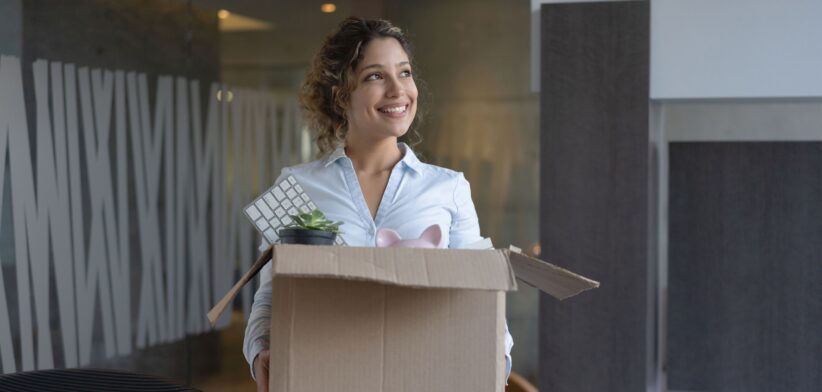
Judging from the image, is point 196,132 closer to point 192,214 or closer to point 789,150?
point 192,214

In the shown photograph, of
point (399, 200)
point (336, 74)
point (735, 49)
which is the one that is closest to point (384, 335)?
point (399, 200)

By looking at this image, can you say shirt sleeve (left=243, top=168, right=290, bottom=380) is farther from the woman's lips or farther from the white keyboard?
the woman's lips

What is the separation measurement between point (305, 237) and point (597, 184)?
2464 millimetres

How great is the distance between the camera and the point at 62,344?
14.6 ft

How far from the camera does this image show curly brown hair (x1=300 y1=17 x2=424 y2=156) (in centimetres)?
203

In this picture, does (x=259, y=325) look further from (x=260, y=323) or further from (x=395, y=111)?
(x=395, y=111)

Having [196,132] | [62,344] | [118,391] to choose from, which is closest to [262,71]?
[196,132]

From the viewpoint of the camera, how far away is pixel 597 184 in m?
3.80

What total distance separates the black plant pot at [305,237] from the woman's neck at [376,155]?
1.73 ft

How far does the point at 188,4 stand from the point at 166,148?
750mm

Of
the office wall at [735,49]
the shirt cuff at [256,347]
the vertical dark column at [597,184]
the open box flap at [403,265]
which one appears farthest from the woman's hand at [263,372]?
the office wall at [735,49]

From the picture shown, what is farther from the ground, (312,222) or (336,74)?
(336,74)

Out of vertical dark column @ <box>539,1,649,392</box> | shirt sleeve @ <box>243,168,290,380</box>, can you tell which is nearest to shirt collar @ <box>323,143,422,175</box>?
shirt sleeve @ <box>243,168,290,380</box>

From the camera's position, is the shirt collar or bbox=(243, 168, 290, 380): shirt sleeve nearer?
bbox=(243, 168, 290, 380): shirt sleeve
